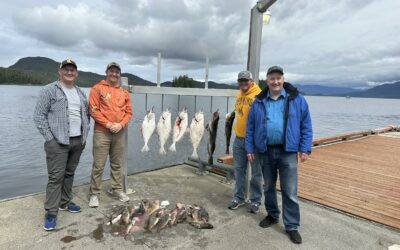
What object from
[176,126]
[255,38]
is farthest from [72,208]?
[255,38]

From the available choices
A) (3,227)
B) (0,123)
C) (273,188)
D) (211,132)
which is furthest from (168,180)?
(0,123)

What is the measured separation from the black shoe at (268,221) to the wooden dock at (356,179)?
136 cm

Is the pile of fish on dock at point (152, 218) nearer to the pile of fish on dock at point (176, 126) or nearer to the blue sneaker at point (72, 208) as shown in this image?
the blue sneaker at point (72, 208)

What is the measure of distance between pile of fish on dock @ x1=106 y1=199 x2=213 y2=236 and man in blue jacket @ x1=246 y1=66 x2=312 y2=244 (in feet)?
3.76

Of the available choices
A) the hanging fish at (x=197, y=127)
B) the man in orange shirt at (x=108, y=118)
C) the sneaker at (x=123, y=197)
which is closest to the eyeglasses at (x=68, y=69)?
the man in orange shirt at (x=108, y=118)

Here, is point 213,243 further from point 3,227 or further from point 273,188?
point 3,227

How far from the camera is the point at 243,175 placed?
16.8 ft

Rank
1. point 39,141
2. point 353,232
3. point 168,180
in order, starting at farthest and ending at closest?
point 39,141, point 168,180, point 353,232

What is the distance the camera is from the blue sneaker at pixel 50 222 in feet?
13.3

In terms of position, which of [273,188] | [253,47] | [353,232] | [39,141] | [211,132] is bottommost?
[39,141]

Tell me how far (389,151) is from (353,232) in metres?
7.69

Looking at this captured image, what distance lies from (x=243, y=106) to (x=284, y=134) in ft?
3.25

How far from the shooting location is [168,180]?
648 cm

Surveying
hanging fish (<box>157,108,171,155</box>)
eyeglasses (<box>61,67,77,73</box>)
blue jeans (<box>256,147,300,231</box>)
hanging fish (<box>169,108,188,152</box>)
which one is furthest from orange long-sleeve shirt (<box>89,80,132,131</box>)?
blue jeans (<box>256,147,300,231</box>)
